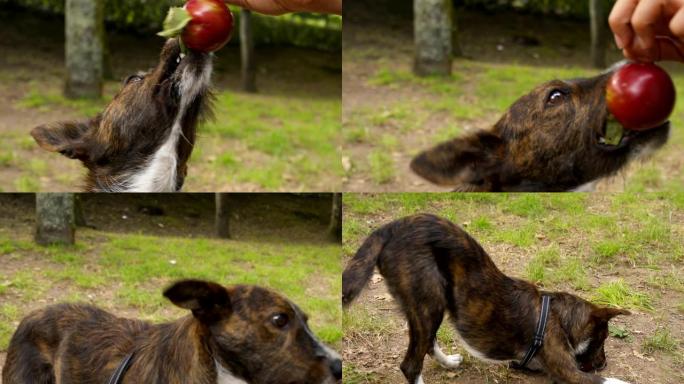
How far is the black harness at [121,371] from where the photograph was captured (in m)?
3.69

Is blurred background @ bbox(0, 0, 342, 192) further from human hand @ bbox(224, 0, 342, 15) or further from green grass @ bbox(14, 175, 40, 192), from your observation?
human hand @ bbox(224, 0, 342, 15)

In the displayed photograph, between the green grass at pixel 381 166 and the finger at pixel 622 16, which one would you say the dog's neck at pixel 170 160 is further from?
the green grass at pixel 381 166

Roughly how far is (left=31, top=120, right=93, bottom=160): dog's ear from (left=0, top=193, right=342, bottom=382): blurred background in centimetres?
78

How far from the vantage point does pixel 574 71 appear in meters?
9.16

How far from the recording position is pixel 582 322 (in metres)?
4.64

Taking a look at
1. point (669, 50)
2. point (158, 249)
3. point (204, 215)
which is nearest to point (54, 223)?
point (158, 249)

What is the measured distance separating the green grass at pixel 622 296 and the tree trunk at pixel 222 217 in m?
3.00

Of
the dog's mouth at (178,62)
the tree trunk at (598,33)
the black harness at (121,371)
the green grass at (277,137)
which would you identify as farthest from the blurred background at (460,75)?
the black harness at (121,371)

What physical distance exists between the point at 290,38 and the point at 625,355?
1131 cm

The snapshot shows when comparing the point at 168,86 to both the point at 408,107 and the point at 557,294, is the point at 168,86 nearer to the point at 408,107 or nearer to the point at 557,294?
the point at 557,294

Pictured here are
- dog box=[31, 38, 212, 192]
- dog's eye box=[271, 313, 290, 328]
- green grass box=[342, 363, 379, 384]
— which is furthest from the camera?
dog box=[31, 38, 212, 192]

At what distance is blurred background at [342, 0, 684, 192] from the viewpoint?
897cm

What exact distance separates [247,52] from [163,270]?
25.6 ft

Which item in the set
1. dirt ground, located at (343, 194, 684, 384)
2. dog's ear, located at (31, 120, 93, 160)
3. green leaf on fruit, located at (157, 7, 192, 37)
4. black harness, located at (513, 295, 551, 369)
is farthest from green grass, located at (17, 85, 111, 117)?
black harness, located at (513, 295, 551, 369)
